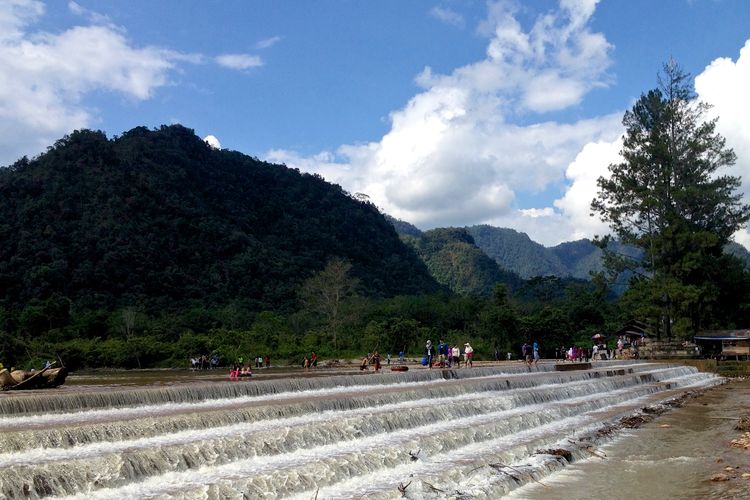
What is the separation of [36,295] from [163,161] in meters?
37.1

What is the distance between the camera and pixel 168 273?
65.6 m

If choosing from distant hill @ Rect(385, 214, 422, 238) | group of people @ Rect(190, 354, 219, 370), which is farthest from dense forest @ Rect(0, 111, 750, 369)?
distant hill @ Rect(385, 214, 422, 238)

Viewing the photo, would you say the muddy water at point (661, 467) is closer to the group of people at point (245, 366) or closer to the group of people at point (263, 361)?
the group of people at point (245, 366)

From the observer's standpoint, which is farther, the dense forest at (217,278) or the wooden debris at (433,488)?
the dense forest at (217,278)

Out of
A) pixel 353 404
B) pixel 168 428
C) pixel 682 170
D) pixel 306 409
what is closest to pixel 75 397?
pixel 168 428

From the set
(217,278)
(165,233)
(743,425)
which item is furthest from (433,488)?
(165,233)

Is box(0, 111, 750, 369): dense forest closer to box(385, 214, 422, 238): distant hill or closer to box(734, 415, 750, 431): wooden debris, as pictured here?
box(734, 415, 750, 431): wooden debris

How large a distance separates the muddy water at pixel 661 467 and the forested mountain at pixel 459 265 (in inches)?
3545

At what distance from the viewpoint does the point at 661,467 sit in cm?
990

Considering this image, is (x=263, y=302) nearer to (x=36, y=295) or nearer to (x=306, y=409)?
(x=36, y=295)

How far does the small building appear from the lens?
33.4 m

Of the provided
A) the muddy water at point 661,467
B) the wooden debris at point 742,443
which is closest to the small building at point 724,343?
the muddy water at point 661,467

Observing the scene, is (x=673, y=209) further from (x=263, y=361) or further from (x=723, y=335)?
(x=263, y=361)

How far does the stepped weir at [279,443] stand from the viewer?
7.57m
